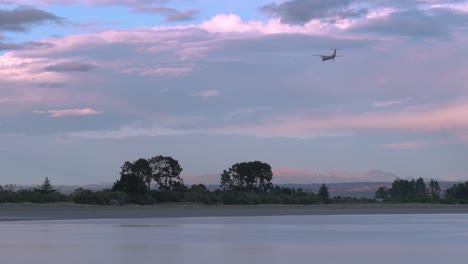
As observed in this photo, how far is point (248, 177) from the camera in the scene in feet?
276

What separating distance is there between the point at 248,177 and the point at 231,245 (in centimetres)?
5938

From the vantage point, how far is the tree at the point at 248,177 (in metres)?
83.2

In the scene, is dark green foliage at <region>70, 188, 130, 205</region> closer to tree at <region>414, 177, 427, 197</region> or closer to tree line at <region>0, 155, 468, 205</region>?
tree line at <region>0, 155, 468, 205</region>

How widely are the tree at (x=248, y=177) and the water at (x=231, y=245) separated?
162 ft

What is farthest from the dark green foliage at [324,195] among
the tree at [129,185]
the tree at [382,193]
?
the tree at [382,193]

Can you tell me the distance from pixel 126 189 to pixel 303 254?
45304 mm

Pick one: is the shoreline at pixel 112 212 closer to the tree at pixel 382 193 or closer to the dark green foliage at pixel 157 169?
the dark green foliage at pixel 157 169

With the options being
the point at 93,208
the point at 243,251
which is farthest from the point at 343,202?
the point at 243,251

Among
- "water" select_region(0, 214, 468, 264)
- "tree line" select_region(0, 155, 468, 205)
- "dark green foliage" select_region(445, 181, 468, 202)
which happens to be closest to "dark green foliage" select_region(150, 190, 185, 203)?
"tree line" select_region(0, 155, 468, 205)

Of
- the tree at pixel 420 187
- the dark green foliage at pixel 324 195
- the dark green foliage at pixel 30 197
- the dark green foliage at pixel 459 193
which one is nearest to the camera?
the dark green foliage at pixel 30 197

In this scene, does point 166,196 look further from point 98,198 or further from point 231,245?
point 231,245

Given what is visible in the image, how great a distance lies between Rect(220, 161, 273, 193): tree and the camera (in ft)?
273

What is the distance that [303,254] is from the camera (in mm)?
21938

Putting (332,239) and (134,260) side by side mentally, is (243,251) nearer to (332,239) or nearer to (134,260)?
(134,260)
